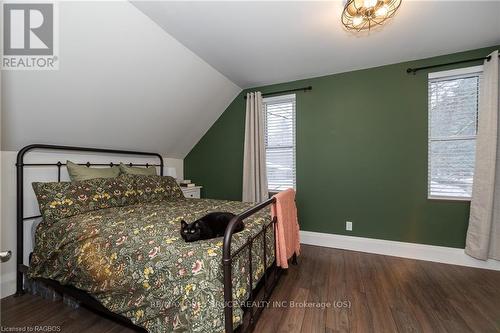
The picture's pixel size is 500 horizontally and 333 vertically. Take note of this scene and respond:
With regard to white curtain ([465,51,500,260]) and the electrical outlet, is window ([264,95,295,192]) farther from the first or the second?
white curtain ([465,51,500,260])

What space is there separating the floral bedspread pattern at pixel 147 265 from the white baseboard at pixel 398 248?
1468 millimetres

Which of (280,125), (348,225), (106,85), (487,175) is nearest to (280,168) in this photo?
(280,125)

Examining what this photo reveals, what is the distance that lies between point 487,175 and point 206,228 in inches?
116

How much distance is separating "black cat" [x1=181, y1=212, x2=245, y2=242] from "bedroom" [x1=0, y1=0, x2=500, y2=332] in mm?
41

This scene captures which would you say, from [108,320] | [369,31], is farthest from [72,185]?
[369,31]

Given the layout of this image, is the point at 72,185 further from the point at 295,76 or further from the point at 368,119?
the point at 368,119

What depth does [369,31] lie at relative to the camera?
7.26ft

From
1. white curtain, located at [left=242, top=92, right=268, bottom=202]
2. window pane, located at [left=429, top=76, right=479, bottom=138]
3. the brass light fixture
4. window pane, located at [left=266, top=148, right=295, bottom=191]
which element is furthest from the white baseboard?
the brass light fixture

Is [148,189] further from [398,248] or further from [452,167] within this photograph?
[452,167]

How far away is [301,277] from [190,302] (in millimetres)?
1477

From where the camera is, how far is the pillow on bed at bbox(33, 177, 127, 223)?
188cm

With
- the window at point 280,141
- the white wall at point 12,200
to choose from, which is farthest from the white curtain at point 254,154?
the white wall at point 12,200

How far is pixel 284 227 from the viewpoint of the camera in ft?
6.76

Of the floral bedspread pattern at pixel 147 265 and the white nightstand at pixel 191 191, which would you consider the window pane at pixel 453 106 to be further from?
the white nightstand at pixel 191 191
